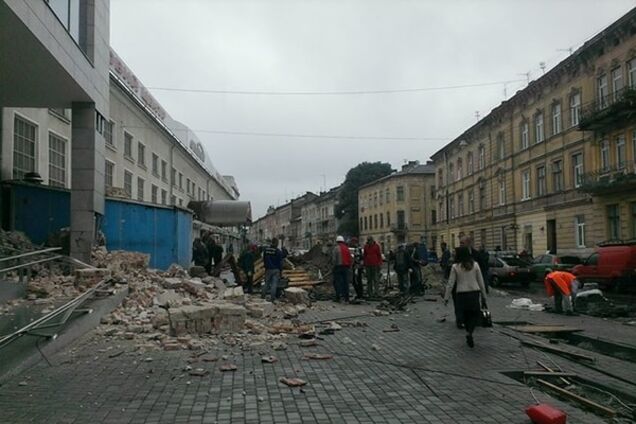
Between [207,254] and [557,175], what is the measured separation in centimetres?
2769

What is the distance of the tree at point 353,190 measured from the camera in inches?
3661

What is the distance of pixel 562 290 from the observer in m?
13.6

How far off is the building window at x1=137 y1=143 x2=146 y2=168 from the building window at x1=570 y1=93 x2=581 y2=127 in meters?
26.8

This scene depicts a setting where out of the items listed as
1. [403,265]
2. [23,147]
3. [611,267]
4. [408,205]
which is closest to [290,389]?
[403,265]

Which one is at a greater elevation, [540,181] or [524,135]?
[524,135]

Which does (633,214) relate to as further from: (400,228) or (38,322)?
(400,228)

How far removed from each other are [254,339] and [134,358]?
82.6 inches

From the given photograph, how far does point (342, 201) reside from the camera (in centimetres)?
9744

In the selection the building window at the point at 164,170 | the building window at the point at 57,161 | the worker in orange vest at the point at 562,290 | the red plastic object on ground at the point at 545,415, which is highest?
the building window at the point at 164,170

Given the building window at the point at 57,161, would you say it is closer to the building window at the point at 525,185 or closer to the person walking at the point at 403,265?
the person walking at the point at 403,265

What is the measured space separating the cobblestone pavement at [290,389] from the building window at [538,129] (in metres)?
34.9

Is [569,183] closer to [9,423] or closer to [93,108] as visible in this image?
[93,108]

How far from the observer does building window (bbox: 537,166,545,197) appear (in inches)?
1601

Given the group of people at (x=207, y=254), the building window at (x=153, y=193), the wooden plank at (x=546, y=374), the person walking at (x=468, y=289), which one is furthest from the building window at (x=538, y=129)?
the wooden plank at (x=546, y=374)
